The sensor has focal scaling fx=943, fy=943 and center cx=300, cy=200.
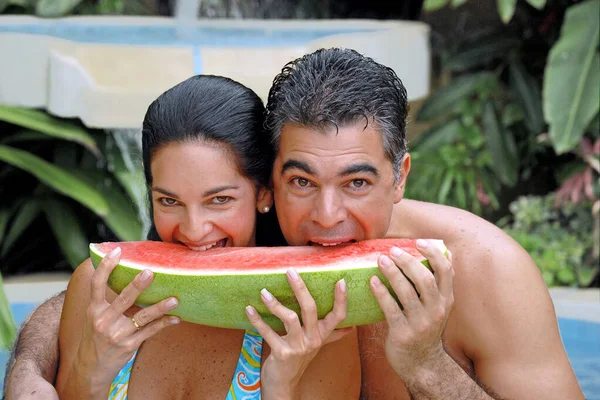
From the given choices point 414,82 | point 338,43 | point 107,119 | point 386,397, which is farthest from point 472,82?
point 386,397

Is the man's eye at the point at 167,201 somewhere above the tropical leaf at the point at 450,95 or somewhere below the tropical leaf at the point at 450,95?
above

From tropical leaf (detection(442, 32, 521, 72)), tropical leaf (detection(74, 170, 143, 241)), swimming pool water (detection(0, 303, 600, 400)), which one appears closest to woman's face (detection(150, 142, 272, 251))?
swimming pool water (detection(0, 303, 600, 400))

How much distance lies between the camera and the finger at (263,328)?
2.62 meters

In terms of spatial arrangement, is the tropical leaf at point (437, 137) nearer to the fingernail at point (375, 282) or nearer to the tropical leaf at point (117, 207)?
the tropical leaf at point (117, 207)

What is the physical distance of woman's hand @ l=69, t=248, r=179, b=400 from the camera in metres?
2.68

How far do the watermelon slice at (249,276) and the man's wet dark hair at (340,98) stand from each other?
354 millimetres

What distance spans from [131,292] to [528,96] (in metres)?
5.74

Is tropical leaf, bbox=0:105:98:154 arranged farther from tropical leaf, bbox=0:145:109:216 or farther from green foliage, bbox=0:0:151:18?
green foliage, bbox=0:0:151:18

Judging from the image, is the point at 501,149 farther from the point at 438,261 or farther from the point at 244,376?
the point at 438,261

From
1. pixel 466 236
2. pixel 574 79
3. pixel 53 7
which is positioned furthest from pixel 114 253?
pixel 53 7

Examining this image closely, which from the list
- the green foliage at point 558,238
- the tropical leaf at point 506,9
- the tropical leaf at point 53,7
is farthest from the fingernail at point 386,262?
the tropical leaf at point 53,7

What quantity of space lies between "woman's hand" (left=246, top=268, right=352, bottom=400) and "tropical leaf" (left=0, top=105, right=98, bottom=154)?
13.7 ft

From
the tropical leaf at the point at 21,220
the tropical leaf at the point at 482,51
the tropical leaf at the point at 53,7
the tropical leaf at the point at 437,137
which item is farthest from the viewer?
the tropical leaf at the point at 482,51

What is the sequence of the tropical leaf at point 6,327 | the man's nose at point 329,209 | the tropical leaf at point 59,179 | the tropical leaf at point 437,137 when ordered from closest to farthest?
the man's nose at point 329,209
the tropical leaf at point 6,327
the tropical leaf at point 59,179
the tropical leaf at point 437,137
